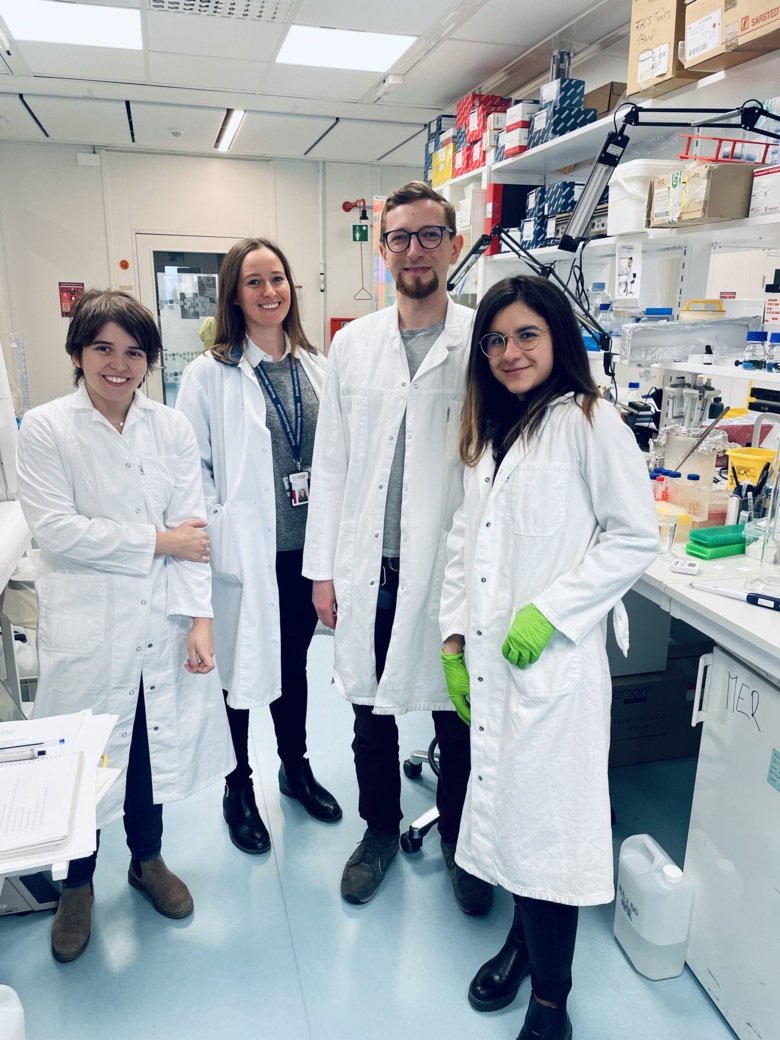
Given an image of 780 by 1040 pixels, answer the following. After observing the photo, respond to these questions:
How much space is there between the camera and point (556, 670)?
1312 millimetres

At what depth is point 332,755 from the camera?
8.32ft

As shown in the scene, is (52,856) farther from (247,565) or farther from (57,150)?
(57,150)

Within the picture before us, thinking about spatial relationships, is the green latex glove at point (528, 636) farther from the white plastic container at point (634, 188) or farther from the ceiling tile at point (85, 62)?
the ceiling tile at point (85, 62)

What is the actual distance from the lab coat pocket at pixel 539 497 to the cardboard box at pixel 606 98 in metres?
2.22

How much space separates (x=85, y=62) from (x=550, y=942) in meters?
4.20

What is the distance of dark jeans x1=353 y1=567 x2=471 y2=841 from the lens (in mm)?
1774

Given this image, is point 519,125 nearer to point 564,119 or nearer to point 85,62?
point 564,119

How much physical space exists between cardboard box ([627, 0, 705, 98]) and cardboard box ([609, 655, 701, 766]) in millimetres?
1785

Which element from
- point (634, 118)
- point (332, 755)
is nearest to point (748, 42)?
point (634, 118)

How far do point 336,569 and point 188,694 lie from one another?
45 centimetres

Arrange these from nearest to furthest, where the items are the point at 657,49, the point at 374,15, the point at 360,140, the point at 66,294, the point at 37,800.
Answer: the point at 37,800, the point at 657,49, the point at 374,15, the point at 360,140, the point at 66,294

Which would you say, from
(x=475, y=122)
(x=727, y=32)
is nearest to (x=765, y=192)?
(x=727, y=32)

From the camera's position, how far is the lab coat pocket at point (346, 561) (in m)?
1.74

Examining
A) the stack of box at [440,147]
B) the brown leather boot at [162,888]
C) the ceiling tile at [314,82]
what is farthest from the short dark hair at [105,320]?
the stack of box at [440,147]
